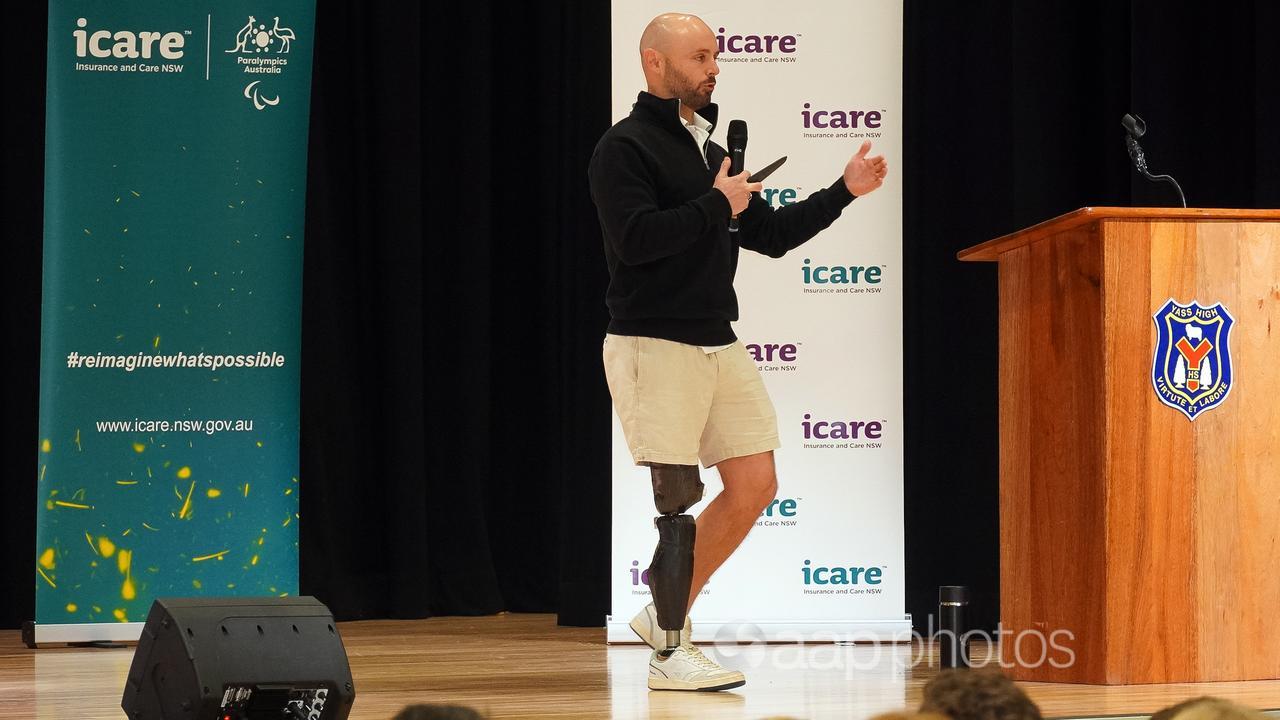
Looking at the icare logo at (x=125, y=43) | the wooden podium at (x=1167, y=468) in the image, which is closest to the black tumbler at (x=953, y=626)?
the wooden podium at (x=1167, y=468)

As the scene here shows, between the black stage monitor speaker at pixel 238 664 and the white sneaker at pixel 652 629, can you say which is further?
the white sneaker at pixel 652 629

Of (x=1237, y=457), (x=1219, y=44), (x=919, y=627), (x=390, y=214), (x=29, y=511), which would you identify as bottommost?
(x=919, y=627)

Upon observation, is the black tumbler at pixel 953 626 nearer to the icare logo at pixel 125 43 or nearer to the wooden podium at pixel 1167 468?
the wooden podium at pixel 1167 468

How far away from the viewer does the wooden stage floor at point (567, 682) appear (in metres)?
→ 2.87

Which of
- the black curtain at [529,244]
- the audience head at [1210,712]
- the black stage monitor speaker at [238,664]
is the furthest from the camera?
the black curtain at [529,244]

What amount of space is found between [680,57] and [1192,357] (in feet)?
4.55

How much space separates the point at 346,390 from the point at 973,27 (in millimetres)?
2621

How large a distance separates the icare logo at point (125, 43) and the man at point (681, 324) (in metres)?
1.81

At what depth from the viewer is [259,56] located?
14.5ft

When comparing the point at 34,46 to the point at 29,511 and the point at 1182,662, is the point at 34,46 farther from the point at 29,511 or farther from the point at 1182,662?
the point at 1182,662

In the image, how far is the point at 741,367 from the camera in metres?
3.36

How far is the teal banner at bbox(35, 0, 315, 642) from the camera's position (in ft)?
14.0

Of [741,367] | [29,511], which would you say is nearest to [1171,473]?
[741,367]

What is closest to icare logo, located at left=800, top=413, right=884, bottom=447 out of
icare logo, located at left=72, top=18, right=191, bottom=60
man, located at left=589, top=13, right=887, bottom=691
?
man, located at left=589, top=13, right=887, bottom=691
